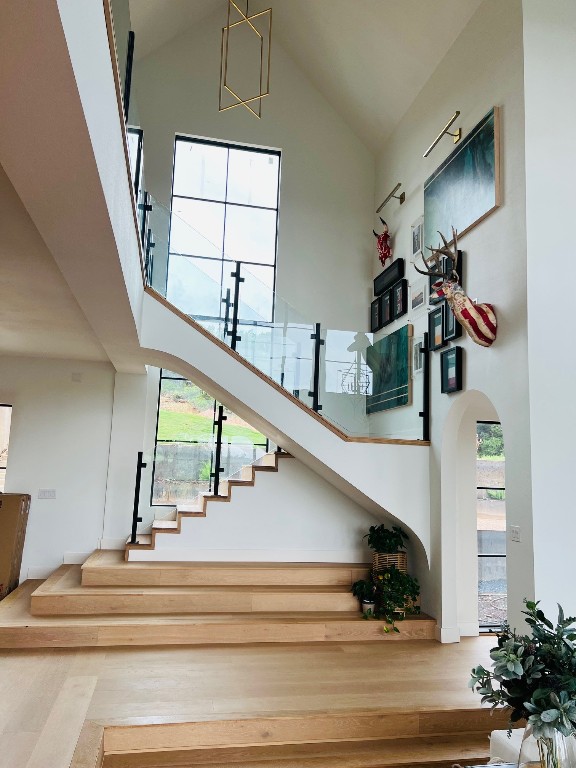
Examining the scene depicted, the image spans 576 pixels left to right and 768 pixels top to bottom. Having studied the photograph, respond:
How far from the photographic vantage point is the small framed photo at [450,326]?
210 inches

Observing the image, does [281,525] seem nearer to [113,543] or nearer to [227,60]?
[113,543]

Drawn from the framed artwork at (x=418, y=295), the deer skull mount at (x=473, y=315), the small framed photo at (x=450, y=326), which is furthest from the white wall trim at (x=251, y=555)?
the deer skull mount at (x=473, y=315)

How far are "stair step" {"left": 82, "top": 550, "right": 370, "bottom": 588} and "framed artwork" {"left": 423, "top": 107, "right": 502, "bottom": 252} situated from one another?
11.9 feet


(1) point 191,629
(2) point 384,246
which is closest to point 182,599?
Answer: (1) point 191,629

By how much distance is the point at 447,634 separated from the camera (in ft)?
17.5

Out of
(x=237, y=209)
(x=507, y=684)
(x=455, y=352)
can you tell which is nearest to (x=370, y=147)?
(x=237, y=209)

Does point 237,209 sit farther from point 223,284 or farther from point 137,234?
point 137,234

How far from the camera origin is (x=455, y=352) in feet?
17.3

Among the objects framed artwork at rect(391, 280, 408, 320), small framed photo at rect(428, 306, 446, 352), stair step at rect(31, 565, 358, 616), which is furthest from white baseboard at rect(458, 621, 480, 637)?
framed artwork at rect(391, 280, 408, 320)

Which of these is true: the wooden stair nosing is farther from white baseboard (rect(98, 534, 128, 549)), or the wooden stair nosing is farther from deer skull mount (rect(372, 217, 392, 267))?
deer skull mount (rect(372, 217, 392, 267))

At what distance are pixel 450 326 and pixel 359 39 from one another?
383 cm

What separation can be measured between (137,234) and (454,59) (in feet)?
12.7

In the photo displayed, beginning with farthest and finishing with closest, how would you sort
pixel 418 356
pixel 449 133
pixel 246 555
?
pixel 246 555
pixel 418 356
pixel 449 133

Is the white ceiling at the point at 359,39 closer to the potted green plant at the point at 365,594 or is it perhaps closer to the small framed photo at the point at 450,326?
the small framed photo at the point at 450,326
